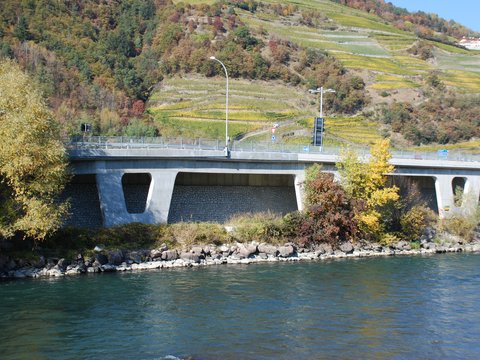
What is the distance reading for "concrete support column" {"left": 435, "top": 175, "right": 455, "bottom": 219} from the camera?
60562mm

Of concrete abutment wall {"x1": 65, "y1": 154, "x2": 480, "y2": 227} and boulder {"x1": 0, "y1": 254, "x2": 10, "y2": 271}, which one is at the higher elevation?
concrete abutment wall {"x1": 65, "y1": 154, "x2": 480, "y2": 227}

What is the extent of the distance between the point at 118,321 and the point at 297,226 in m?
21.4

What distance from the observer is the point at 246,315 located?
2898 cm

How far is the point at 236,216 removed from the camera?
2045 inches

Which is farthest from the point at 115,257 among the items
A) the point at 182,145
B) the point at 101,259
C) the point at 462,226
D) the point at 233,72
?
the point at 233,72

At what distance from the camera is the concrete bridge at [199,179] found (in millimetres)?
43750

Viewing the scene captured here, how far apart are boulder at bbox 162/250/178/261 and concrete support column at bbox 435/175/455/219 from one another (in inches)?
1201

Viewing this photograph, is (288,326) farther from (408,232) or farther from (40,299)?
(408,232)

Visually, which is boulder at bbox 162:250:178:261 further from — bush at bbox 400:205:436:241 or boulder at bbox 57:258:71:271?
bush at bbox 400:205:436:241

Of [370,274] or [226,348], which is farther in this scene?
[370,274]

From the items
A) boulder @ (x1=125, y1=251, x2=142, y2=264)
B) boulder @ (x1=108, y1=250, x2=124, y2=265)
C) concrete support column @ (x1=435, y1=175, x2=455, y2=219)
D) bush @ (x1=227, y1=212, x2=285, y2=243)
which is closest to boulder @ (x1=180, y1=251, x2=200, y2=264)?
boulder @ (x1=125, y1=251, x2=142, y2=264)

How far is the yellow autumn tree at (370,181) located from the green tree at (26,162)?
2363 cm

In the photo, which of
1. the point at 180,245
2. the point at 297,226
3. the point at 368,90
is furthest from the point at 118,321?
the point at 368,90

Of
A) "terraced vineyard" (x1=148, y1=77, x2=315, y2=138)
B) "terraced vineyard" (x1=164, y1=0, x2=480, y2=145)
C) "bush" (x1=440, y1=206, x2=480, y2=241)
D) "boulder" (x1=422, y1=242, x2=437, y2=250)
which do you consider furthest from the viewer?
"terraced vineyard" (x1=164, y1=0, x2=480, y2=145)
